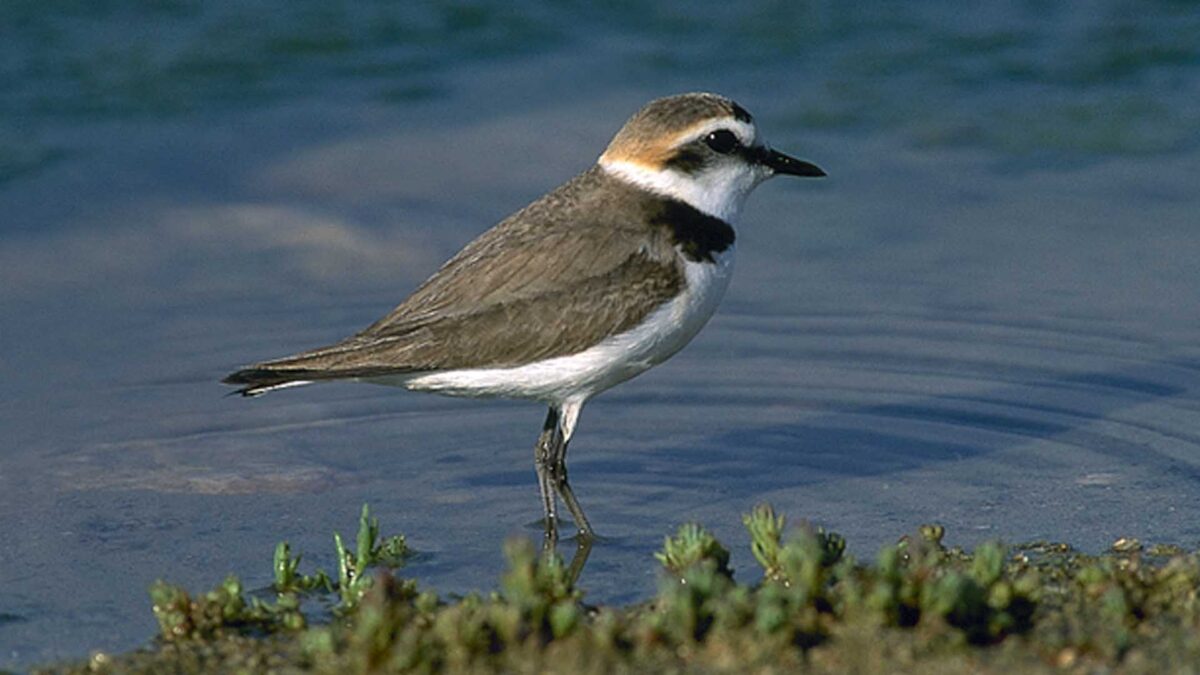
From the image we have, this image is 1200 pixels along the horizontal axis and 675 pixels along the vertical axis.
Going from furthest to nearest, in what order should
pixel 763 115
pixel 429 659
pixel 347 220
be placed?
pixel 763 115, pixel 347 220, pixel 429 659

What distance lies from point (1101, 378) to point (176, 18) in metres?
6.87

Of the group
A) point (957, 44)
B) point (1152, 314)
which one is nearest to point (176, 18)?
point (957, 44)

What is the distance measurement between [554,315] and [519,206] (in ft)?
11.4

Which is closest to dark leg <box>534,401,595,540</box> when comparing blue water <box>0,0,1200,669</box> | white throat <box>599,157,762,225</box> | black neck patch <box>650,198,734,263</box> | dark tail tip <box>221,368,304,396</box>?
blue water <box>0,0,1200,669</box>

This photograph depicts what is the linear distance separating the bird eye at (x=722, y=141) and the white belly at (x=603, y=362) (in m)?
0.59

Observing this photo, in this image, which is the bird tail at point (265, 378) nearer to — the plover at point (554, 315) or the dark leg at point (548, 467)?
the plover at point (554, 315)

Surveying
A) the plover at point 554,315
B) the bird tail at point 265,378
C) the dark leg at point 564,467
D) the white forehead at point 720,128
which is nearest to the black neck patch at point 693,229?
the plover at point 554,315

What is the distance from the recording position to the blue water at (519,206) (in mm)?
7457

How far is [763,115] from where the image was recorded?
11.9 m

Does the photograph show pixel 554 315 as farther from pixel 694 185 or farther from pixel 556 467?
pixel 694 185

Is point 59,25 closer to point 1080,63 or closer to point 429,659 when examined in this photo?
point 1080,63

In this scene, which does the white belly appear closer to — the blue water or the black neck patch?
the black neck patch

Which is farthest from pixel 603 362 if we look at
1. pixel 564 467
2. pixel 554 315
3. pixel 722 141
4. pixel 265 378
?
pixel 265 378

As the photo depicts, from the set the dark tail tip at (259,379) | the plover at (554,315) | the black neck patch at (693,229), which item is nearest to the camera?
the dark tail tip at (259,379)
